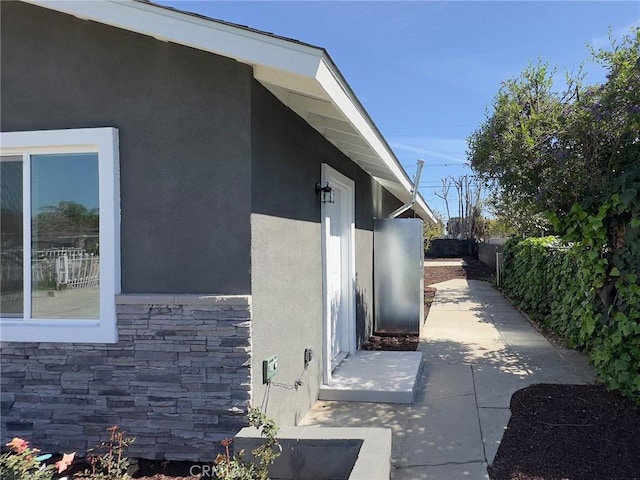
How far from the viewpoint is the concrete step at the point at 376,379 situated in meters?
4.97

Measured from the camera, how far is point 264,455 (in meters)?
2.90

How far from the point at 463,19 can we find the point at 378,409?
6228mm

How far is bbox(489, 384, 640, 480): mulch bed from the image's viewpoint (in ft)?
11.3

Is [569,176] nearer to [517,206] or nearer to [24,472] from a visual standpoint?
[517,206]

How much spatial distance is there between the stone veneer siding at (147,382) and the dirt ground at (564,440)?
32 centimetres

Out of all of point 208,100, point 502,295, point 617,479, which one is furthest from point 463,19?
point 502,295

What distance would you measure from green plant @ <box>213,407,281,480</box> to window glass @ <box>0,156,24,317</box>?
216 centimetres

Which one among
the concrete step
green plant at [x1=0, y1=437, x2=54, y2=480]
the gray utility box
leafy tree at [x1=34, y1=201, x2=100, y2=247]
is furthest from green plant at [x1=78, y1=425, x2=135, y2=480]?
the gray utility box

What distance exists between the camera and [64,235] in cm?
371

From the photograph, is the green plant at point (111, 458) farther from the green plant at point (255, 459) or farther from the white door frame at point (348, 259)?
the white door frame at point (348, 259)

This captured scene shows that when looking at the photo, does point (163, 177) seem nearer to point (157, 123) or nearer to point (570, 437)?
point (157, 123)

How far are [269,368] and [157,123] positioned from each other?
6.74 feet

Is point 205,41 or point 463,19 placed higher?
point 463,19

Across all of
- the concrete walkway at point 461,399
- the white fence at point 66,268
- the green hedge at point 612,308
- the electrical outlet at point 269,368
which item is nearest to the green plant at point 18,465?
the white fence at point 66,268
